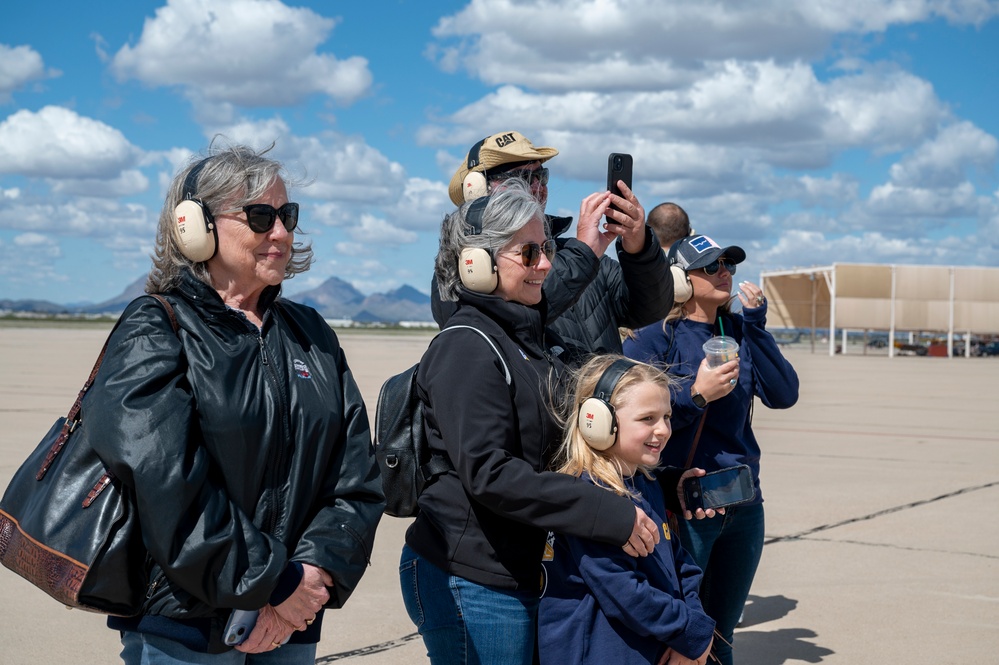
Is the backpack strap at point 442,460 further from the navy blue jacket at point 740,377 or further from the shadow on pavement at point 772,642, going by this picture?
the shadow on pavement at point 772,642

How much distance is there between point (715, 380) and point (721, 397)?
0.19m

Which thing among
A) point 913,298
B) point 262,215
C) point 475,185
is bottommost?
point 262,215

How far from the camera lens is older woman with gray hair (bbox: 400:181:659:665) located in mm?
2703

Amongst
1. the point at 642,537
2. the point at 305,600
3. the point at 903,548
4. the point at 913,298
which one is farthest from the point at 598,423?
the point at 913,298

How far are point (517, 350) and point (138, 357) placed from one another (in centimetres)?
106

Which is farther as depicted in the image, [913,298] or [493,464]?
[913,298]

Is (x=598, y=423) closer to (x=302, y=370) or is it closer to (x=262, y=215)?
(x=302, y=370)

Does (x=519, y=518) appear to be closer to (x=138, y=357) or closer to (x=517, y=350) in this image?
(x=517, y=350)

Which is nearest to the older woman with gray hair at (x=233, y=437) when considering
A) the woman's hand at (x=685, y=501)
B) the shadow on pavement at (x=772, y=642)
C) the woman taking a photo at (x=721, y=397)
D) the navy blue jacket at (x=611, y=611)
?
the navy blue jacket at (x=611, y=611)

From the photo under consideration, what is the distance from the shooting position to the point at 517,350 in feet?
9.62

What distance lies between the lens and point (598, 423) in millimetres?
2883

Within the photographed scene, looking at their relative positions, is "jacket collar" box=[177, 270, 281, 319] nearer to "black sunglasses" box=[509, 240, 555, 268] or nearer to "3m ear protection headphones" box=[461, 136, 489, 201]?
"black sunglasses" box=[509, 240, 555, 268]

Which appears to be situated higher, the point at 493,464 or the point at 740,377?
the point at 740,377

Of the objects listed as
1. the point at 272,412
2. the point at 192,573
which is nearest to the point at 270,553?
the point at 192,573
